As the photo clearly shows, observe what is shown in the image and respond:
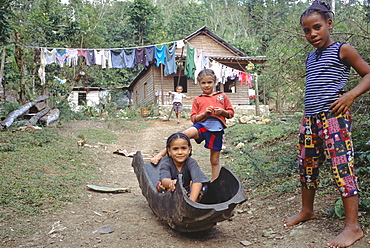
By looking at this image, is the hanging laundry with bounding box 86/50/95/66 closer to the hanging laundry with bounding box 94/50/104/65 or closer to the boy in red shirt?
the hanging laundry with bounding box 94/50/104/65

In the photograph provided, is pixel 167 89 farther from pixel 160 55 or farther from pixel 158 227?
pixel 158 227

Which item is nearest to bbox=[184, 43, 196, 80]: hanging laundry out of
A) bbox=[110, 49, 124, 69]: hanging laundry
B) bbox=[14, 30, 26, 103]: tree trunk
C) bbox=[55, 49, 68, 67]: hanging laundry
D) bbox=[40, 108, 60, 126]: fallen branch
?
bbox=[110, 49, 124, 69]: hanging laundry

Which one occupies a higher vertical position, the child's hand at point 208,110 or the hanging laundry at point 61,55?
the hanging laundry at point 61,55

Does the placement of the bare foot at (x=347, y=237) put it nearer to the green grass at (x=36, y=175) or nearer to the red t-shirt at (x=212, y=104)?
the red t-shirt at (x=212, y=104)

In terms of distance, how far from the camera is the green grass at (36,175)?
3061 mm

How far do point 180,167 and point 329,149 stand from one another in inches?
54.3

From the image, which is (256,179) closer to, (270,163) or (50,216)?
(270,163)

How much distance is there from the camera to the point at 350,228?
1878 millimetres

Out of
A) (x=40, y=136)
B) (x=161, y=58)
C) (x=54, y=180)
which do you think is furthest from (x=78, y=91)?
(x=54, y=180)

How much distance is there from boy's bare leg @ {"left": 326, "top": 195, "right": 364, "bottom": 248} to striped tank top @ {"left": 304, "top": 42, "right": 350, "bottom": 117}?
0.65 meters

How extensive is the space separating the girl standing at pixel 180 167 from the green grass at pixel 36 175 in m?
1.37

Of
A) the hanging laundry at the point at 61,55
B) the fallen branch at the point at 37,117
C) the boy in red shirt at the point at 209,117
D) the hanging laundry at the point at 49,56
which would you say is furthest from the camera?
the hanging laundry at the point at 61,55

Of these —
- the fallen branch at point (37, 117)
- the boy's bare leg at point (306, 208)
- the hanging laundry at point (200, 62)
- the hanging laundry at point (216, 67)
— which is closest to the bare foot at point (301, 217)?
the boy's bare leg at point (306, 208)

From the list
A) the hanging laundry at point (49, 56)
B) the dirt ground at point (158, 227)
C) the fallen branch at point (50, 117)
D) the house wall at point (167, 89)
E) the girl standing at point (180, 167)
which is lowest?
the dirt ground at point (158, 227)
